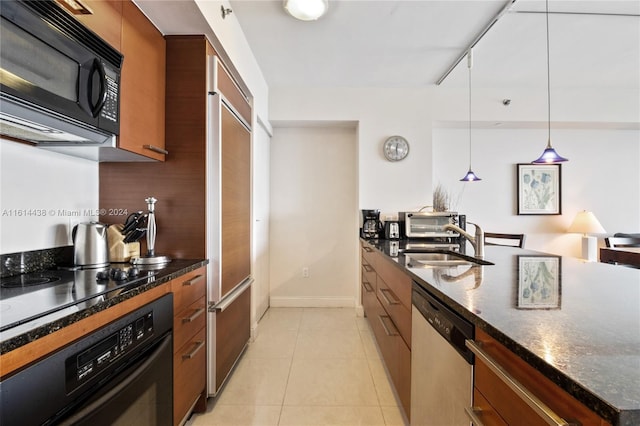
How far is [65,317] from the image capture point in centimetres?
74

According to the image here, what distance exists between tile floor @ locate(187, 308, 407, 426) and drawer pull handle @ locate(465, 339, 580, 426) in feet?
3.82

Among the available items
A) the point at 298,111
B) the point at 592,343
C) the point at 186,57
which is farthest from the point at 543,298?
the point at 298,111

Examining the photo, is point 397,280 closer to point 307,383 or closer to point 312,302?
point 307,383

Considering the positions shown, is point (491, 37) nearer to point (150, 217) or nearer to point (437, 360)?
point (437, 360)

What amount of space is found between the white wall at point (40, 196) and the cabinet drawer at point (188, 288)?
0.62 m

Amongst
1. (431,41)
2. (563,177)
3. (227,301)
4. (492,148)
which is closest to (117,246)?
(227,301)

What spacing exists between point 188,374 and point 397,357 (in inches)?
42.3

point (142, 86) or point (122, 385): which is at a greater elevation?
point (142, 86)

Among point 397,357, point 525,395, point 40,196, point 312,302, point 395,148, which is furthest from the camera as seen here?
point 312,302

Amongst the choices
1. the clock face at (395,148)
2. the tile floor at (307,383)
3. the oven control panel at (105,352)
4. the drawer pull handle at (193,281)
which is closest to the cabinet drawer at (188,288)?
the drawer pull handle at (193,281)

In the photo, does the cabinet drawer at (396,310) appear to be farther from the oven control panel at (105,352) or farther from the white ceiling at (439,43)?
the white ceiling at (439,43)

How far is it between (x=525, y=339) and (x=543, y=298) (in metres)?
0.37

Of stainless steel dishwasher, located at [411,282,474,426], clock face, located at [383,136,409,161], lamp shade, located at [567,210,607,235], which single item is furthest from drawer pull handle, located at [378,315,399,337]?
lamp shade, located at [567,210,607,235]

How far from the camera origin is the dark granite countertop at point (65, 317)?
0.61 m
